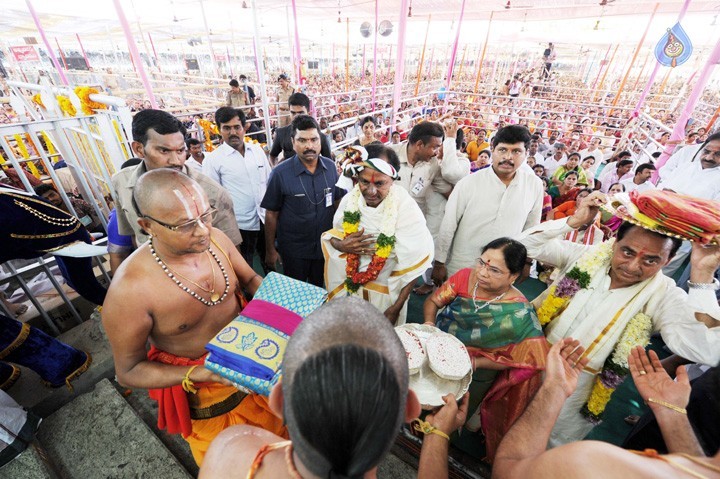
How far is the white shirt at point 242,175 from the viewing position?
388 centimetres

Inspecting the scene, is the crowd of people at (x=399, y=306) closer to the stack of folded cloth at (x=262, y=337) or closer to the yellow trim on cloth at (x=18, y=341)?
the stack of folded cloth at (x=262, y=337)

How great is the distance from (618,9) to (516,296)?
14283 mm

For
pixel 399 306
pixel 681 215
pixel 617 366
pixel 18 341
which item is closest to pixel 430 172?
pixel 399 306

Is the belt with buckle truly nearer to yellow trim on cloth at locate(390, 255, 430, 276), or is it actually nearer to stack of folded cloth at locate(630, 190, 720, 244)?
yellow trim on cloth at locate(390, 255, 430, 276)

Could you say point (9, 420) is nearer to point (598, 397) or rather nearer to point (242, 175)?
point (242, 175)

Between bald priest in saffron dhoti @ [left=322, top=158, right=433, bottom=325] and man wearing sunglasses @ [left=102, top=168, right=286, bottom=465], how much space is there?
3.97ft

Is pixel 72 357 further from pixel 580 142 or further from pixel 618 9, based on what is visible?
pixel 618 9

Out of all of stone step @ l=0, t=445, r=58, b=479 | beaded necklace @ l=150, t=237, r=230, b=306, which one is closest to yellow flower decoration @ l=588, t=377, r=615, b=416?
beaded necklace @ l=150, t=237, r=230, b=306

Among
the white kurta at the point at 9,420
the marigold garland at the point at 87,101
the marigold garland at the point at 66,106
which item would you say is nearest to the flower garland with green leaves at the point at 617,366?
the white kurta at the point at 9,420

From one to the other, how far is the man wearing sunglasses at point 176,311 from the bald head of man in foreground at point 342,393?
101 cm

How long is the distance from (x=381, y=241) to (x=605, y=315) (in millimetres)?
1731

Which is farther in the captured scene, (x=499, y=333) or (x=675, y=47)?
(x=675, y=47)

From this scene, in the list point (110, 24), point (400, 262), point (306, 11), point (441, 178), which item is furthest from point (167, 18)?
point (400, 262)

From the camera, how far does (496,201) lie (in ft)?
10.9
